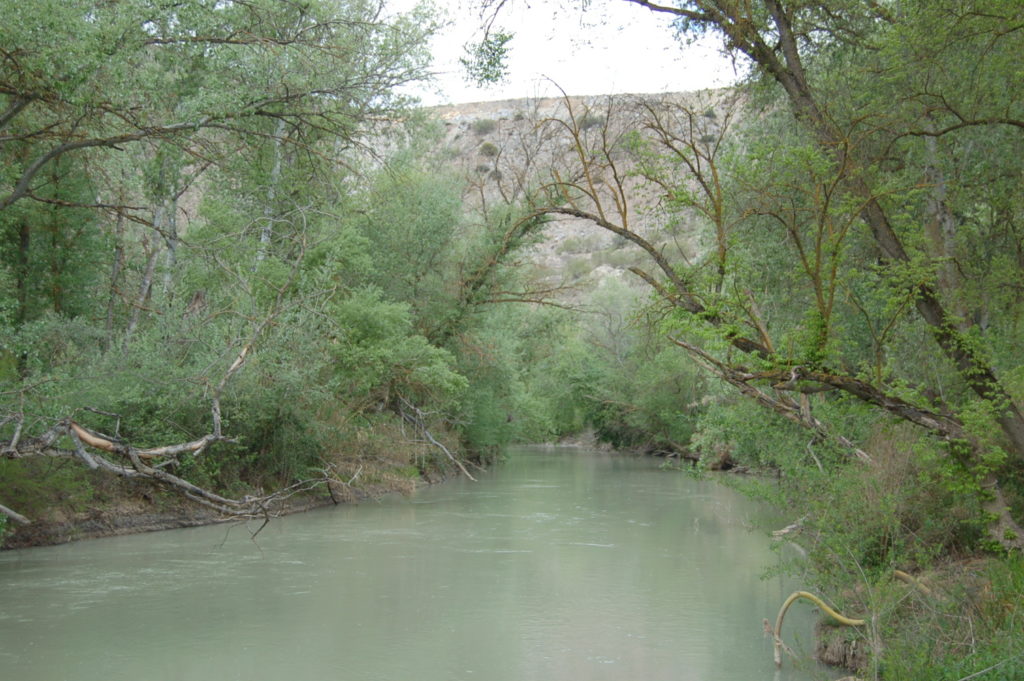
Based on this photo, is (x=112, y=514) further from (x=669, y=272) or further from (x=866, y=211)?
(x=866, y=211)

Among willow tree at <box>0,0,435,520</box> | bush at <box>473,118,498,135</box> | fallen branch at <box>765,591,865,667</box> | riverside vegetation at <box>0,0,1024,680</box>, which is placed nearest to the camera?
riverside vegetation at <box>0,0,1024,680</box>

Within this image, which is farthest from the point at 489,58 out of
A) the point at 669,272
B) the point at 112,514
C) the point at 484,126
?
the point at 484,126

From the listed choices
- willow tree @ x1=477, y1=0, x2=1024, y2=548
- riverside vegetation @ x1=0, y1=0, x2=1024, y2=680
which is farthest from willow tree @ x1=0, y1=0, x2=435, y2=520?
willow tree @ x1=477, y1=0, x2=1024, y2=548

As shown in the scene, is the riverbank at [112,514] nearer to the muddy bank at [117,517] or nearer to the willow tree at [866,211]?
the muddy bank at [117,517]

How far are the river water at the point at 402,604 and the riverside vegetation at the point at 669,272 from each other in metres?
1.24

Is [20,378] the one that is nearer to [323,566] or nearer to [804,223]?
[323,566]

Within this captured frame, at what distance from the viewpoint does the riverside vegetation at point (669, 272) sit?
24.3ft

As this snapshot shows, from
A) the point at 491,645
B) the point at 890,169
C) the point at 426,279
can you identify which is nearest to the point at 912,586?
the point at 491,645

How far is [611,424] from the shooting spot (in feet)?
149

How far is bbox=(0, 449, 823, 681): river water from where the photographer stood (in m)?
8.58

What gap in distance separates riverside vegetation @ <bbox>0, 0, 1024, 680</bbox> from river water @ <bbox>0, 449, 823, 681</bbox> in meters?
1.24

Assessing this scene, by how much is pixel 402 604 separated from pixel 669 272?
19.5ft

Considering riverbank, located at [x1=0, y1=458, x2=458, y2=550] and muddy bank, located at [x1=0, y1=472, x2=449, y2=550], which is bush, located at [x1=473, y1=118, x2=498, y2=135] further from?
muddy bank, located at [x1=0, y1=472, x2=449, y2=550]

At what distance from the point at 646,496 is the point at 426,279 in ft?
27.3
